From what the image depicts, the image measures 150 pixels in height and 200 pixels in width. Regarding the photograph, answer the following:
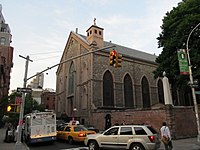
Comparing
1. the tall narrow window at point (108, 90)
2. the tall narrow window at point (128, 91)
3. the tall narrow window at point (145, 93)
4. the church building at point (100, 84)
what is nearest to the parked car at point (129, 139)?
the church building at point (100, 84)

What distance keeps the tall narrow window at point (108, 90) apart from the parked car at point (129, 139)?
→ 22870mm

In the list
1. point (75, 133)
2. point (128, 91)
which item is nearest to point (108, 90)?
point (128, 91)

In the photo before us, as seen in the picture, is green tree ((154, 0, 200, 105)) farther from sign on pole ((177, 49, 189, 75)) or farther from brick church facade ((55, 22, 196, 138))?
brick church facade ((55, 22, 196, 138))

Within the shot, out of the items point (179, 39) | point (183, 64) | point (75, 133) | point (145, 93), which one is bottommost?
point (75, 133)

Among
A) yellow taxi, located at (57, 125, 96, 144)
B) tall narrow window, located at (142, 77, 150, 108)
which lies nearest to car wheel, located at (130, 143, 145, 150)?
yellow taxi, located at (57, 125, 96, 144)

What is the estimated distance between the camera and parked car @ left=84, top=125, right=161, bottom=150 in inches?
442

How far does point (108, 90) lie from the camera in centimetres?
3731

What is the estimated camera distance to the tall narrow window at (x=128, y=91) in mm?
39312

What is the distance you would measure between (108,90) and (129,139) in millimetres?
25586

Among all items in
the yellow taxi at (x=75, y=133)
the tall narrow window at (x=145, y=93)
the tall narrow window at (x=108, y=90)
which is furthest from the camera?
the tall narrow window at (x=145, y=93)

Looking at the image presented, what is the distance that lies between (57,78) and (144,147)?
45.5 m

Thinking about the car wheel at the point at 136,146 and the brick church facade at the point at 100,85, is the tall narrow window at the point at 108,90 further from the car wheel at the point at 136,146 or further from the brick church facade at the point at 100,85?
the car wheel at the point at 136,146

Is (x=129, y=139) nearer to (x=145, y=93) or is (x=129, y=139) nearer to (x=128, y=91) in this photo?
(x=128, y=91)

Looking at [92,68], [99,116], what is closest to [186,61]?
[99,116]
